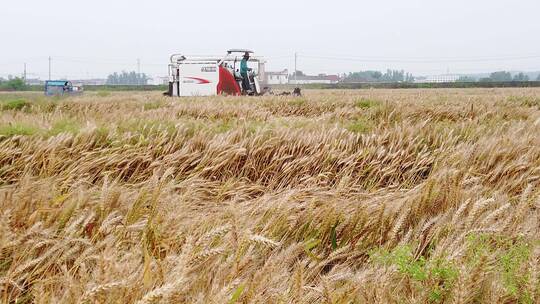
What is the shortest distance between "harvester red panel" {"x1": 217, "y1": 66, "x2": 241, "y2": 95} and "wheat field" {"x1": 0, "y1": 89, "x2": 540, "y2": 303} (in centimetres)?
1752

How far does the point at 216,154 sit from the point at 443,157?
2259 mm

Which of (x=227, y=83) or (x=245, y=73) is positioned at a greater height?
(x=245, y=73)

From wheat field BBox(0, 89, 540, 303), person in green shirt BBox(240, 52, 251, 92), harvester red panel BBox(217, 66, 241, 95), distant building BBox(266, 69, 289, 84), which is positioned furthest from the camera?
distant building BBox(266, 69, 289, 84)

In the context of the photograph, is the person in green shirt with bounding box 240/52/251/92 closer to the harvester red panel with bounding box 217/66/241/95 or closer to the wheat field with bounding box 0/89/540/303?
the harvester red panel with bounding box 217/66/241/95

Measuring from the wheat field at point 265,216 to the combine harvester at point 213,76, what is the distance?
57.7ft

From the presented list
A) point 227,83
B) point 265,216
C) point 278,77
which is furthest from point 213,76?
point 278,77

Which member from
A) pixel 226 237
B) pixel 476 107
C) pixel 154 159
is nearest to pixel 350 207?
pixel 226 237

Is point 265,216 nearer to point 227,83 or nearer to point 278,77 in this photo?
point 227,83

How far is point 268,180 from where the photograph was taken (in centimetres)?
483

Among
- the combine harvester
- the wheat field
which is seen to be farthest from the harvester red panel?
the wheat field

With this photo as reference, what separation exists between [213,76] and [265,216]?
70.7ft

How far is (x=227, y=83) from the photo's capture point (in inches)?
917

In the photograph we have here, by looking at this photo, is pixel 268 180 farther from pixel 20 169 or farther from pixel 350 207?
pixel 20 169

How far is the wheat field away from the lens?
1855mm
